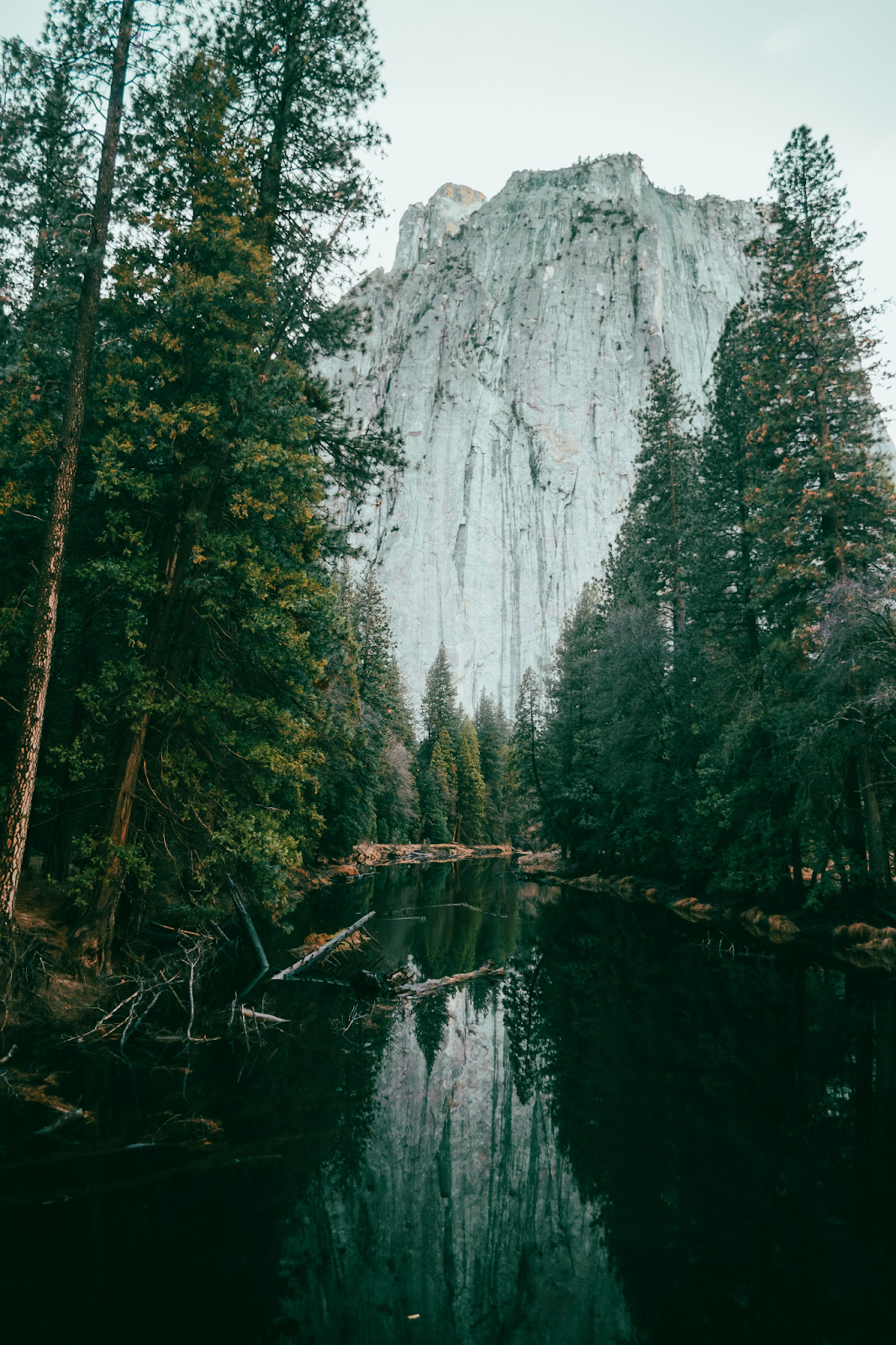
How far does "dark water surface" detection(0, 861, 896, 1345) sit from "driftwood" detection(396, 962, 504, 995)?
3.85 ft

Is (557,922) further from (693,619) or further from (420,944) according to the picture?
(693,619)

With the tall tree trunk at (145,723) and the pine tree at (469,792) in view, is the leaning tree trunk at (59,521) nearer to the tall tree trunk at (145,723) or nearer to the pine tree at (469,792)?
the tall tree trunk at (145,723)

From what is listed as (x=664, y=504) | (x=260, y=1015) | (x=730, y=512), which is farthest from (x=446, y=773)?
(x=260, y=1015)

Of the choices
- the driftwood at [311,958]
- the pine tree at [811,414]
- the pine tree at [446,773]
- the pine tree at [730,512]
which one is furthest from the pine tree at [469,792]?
the driftwood at [311,958]

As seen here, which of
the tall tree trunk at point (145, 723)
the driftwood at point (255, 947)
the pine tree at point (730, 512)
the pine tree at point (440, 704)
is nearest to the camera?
the tall tree trunk at point (145, 723)

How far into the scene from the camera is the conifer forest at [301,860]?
423cm

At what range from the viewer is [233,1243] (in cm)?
411

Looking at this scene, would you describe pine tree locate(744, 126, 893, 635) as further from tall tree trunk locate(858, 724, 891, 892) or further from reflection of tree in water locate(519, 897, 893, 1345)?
reflection of tree in water locate(519, 897, 893, 1345)

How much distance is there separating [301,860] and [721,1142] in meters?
8.17

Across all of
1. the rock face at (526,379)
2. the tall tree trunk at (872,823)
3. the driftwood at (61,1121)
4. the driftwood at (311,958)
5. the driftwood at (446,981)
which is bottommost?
the driftwood at (446,981)

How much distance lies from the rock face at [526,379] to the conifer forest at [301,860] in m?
81.0

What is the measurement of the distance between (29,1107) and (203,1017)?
3379mm

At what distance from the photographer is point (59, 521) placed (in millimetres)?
8508

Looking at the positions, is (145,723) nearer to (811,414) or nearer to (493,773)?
(811,414)
